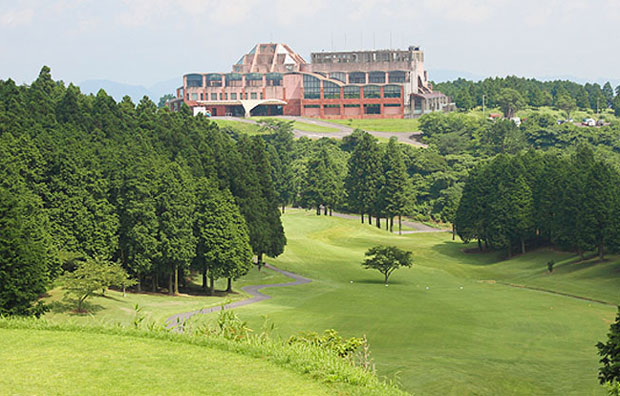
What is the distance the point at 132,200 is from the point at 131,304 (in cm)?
1237

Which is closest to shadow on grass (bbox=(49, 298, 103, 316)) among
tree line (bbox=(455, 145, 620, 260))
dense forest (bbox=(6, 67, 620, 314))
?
dense forest (bbox=(6, 67, 620, 314))

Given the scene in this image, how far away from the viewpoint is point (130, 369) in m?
19.4

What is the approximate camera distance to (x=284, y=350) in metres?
21.9

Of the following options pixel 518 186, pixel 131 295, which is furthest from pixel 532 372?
pixel 518 186

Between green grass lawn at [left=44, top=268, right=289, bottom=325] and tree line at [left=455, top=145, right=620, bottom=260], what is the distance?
122 ft

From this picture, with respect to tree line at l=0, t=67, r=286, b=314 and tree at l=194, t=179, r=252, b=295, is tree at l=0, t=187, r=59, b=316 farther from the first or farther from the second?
tree at l=194, t=179, r=252, b=295

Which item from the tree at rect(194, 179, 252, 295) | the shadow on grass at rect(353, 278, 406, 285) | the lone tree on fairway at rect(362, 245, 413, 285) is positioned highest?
the tree at rect(194, 179, 252, 295)

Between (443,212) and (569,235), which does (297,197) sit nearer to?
(443,212)

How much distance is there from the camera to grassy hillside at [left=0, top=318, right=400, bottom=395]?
18.1 meters

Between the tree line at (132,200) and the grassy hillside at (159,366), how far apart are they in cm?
2981

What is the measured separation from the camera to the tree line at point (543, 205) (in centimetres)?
8850

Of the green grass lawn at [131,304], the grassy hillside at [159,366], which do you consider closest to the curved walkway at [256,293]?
Answer: the green grass lawn at [131,304]

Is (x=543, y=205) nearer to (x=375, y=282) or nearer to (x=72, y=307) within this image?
(x=375, y=282)

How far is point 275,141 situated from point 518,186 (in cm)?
8320
